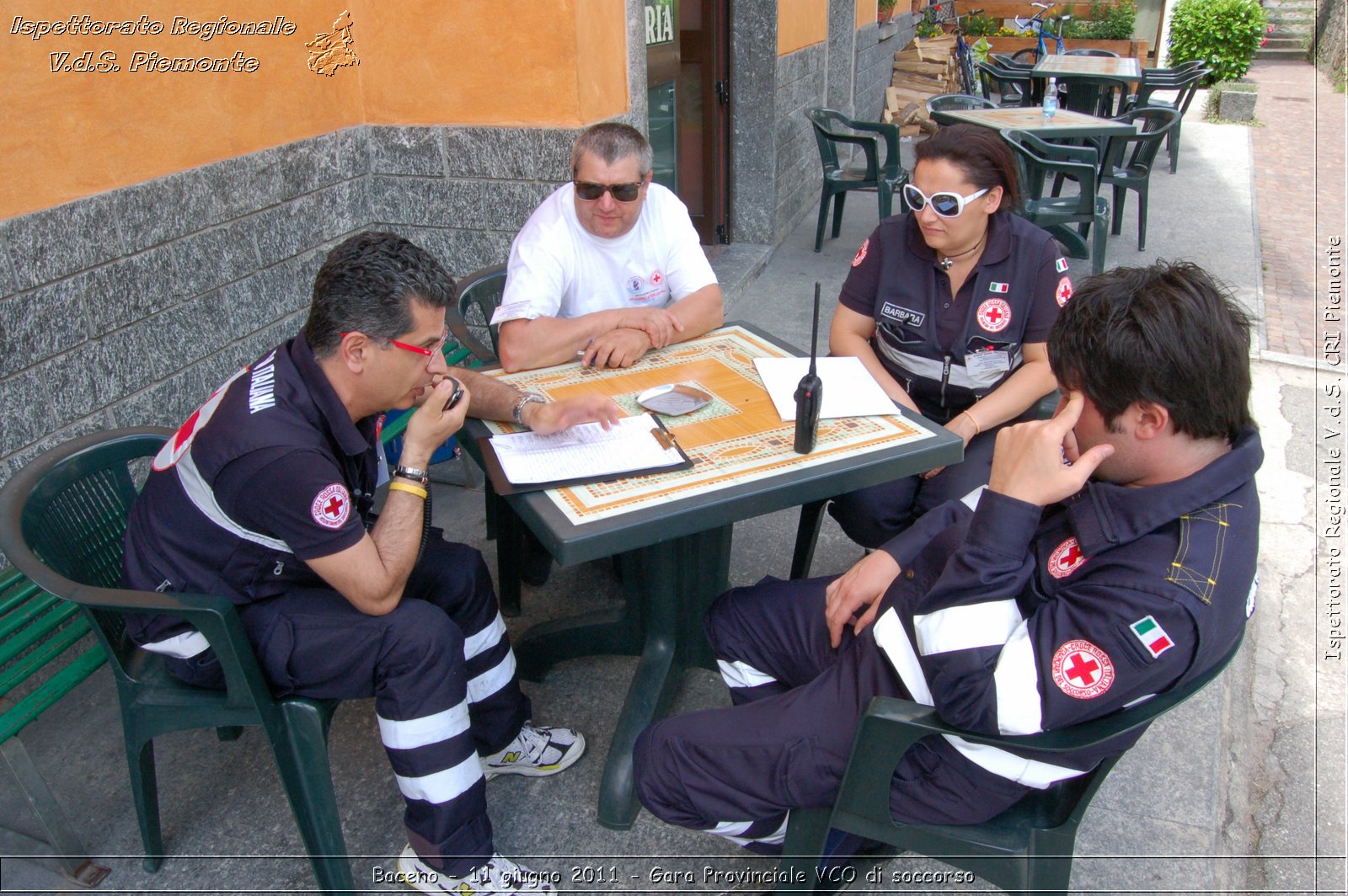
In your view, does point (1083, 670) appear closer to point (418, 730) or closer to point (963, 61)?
point (418, 730)

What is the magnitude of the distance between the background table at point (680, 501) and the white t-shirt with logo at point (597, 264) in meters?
0.28

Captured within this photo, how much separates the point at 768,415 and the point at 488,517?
51.3 inches

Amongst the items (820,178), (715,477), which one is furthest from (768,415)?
(820,178)

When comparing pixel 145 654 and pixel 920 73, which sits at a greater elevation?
pixel 920 73

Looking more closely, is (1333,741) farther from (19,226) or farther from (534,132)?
(19,226)

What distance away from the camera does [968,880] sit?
2055 millimetres

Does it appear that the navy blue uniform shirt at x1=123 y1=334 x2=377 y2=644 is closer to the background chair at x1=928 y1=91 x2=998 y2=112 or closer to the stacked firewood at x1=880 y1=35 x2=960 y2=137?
the background chair at x1=928 y1=91 x2=998 y2=112

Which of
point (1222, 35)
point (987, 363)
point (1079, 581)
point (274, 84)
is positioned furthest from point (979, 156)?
point (1222, 35)

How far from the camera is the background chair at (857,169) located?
6.24 m

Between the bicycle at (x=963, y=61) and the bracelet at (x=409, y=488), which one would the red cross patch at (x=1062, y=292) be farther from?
the bicycle at (x=963, y=61)

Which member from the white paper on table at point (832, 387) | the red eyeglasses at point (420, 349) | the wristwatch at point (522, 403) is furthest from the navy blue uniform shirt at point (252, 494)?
the white paper on table at point (832, 387)

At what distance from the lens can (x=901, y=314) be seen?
2.79 meters

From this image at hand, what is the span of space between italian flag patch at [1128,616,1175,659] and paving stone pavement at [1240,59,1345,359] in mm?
4407

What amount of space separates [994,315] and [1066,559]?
4.44 feet
